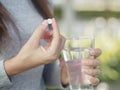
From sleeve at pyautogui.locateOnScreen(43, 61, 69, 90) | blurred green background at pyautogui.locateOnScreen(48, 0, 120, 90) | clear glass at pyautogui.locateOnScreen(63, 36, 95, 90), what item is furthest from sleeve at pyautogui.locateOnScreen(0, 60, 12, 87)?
blurred green background at pyautogui.locateOnScreen(48, 0, 120, 90)

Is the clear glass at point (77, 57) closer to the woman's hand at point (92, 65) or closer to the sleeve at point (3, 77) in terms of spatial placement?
the woman's hand at point (92, 65)

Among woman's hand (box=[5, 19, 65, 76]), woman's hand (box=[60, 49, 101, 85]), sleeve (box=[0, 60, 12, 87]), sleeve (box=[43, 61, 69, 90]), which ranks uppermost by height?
woman's hand (box=[5, 19, 65, 76])

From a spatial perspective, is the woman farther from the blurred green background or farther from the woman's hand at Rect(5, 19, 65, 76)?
the blurred green background

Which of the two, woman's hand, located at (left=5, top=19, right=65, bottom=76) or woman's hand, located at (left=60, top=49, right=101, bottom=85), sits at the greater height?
woman's hand, located at (left=5, top=19, right=65, bottom=76)

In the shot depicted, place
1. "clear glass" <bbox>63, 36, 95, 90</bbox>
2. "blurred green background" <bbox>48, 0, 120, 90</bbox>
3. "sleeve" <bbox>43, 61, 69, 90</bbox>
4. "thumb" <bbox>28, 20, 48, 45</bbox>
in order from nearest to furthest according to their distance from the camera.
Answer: "thumb" <bbox>28, 20, 48, 45</bbox>, "clear glass" <bbox>63, 36, 95, 90</bbox>, "sleeve" <bbox>43, 61, 69, 90</bbox>, "blurred green background" <bbox>48, 0, 120, 90</bbox>

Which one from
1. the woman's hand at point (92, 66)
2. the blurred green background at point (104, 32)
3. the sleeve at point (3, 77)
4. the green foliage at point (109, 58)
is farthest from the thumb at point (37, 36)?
the green foliage at point (109, 58)

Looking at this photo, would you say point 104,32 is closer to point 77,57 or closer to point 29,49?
point 77,57

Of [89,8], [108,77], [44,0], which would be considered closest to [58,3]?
[89,8]

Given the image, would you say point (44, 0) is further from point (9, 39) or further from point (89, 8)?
point (89, 8)

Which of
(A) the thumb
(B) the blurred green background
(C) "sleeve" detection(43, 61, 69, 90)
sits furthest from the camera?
(B) the blurred green background
